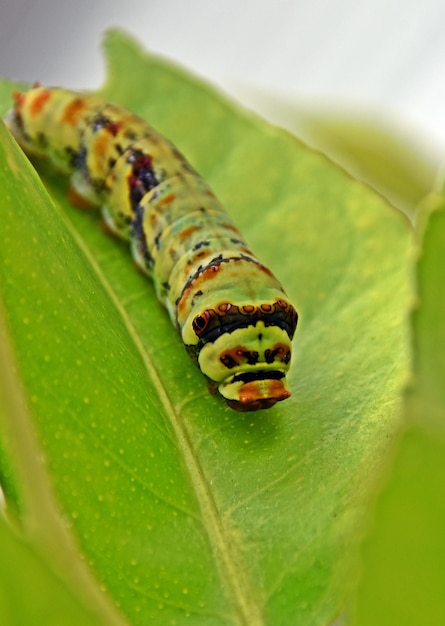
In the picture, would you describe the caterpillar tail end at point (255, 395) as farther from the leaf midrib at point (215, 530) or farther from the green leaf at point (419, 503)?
the green leaf at point (419, 503)

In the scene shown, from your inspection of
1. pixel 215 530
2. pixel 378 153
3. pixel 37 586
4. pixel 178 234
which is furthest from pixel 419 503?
pixel 378 153

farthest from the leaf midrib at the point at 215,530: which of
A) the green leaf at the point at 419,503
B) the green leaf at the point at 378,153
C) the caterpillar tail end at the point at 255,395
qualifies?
the green leaf at the point at 378,153

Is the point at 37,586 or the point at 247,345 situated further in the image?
the point at 247,345

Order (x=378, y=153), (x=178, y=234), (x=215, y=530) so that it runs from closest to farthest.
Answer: (x=215, y=530)
(x=178, y=234)
(x=378, y=153)

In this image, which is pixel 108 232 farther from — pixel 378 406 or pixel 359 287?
pixel 378 406

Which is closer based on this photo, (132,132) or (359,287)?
(359,287)

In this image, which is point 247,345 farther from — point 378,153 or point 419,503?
point 378,153

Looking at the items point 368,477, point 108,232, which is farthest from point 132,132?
point 368,477
